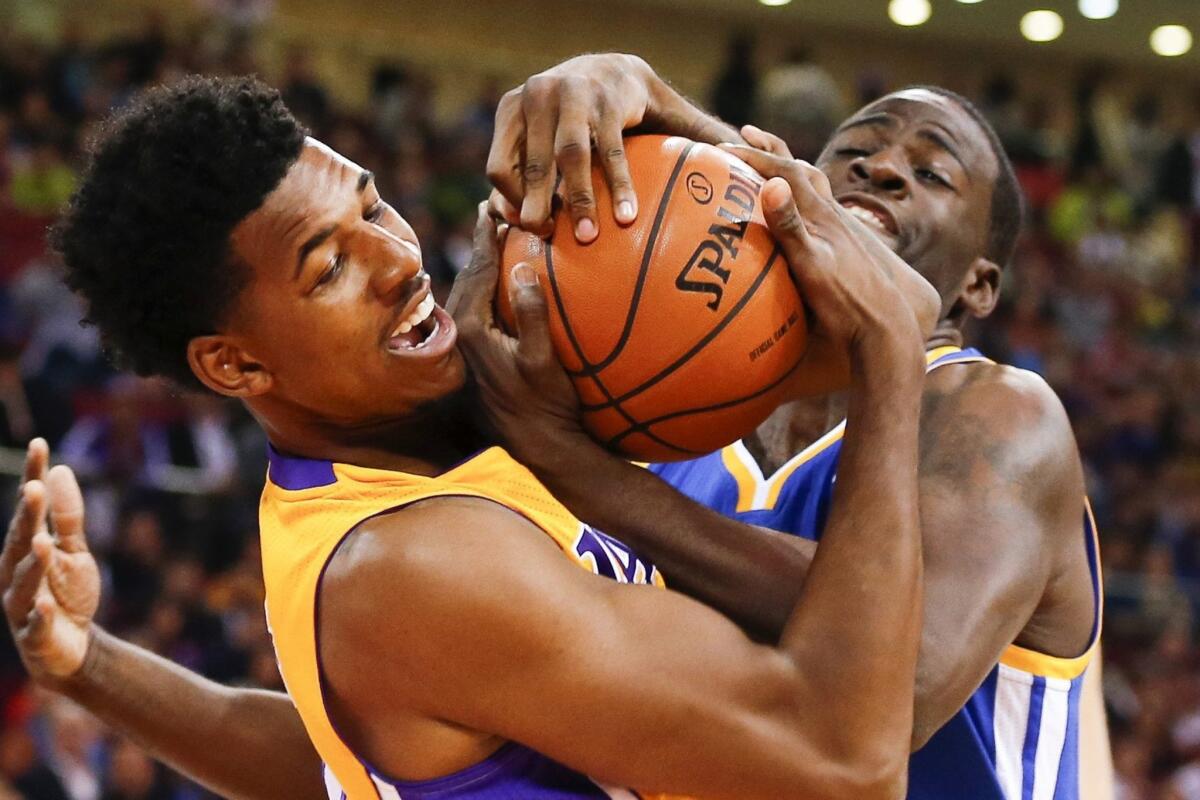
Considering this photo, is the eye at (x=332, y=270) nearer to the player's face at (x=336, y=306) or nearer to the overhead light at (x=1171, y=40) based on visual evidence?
the player's face at (x=336, y=306)

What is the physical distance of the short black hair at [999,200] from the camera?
118 inches

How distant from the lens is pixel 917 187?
Result: 289 centimetres

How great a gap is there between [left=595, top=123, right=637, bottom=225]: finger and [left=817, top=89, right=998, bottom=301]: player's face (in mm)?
754

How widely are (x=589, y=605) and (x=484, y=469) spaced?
1.07 feet

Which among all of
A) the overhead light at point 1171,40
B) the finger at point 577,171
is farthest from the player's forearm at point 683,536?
the overhead light at point 1171,40

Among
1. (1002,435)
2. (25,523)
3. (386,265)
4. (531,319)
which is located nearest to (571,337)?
(531,319)

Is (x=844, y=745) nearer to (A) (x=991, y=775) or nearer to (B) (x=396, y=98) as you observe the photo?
(A) (x=991, y=775)

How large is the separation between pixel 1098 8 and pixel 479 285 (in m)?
13.6

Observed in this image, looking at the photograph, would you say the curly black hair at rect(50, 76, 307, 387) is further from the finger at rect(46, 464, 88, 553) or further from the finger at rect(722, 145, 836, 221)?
the finger at rect(722, 145, 836, 221)

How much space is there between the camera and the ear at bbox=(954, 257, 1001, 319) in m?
3.03

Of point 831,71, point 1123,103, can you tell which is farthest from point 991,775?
point 1123,103

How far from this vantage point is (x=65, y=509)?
8.84 feet

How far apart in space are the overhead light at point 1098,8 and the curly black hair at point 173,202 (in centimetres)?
1352

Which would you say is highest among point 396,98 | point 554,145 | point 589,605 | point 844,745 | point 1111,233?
point 554,145
